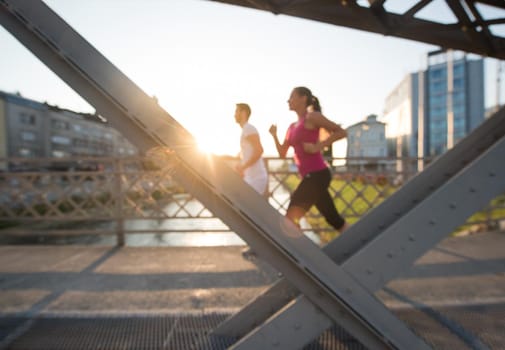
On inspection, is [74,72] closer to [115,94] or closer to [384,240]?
[115,94]

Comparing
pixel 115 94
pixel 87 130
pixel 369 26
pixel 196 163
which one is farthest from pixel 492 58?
pixel 87 130

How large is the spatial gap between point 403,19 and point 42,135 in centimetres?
5389

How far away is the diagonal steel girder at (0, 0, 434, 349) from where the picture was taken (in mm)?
1156

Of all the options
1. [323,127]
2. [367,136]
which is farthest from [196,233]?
[323,127]

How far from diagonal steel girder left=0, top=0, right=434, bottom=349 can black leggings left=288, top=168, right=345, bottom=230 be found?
4.19 ft

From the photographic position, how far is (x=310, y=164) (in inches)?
95.9

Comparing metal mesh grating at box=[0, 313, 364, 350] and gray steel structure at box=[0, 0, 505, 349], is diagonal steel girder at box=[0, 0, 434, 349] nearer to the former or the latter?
gray steel structure at box=[0, 0, 505, 349]

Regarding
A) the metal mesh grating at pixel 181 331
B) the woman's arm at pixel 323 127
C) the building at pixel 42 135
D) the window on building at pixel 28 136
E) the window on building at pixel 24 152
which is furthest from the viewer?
the window on building at pixel 28 136

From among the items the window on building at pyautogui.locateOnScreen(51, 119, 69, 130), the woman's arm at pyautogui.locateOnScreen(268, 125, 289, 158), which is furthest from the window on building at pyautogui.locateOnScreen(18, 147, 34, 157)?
the woman's arm at pyautogui.locateOnScreen(268, 125, 289, 158)

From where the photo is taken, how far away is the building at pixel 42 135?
33.9 m

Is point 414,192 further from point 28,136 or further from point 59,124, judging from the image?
point 59,124

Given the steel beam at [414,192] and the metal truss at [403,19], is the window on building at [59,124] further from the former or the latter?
the steel beam at [414,192]

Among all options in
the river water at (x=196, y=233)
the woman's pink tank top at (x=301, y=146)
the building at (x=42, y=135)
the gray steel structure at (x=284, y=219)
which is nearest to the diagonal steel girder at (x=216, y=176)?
the gray steel structure at (x=284, y=219)

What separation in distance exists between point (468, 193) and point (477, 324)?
1466 millimetres
